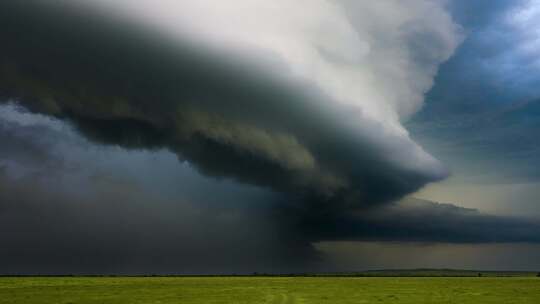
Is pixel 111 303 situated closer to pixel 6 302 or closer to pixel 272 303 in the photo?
pixel 6 302

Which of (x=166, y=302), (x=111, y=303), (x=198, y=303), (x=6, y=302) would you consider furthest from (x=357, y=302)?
(x=6, y=302)

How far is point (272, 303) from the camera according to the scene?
55.6 metres

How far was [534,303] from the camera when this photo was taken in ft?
182

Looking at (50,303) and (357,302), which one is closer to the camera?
(50,303)

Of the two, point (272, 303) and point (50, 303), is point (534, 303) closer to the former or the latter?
point (272, 303)

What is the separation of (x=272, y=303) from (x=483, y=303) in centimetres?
2655

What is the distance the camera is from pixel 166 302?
5847 cm

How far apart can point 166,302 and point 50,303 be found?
13535mm

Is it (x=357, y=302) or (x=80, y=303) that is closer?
(x=80, y=303)

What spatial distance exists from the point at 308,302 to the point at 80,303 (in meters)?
27.5

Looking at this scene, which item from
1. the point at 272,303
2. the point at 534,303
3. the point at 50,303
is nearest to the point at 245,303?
the point at 272,303

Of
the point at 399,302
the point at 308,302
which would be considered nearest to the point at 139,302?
the point at 308,302

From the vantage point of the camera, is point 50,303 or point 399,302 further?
point 399,302

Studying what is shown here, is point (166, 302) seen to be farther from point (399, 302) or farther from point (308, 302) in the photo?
point (399, 302)
